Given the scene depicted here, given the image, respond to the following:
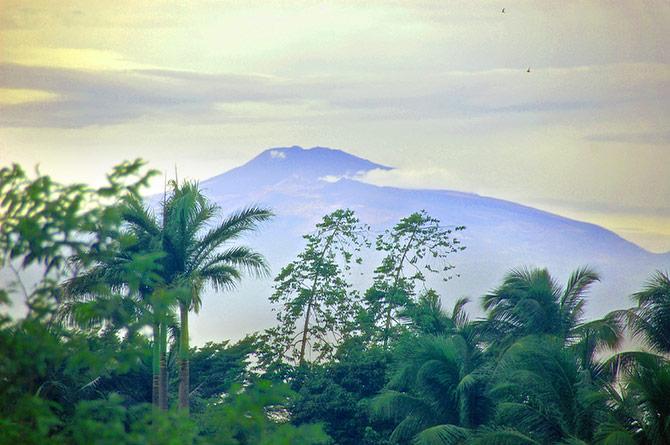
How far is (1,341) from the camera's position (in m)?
9.67

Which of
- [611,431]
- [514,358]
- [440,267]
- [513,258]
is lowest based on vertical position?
[611,431]

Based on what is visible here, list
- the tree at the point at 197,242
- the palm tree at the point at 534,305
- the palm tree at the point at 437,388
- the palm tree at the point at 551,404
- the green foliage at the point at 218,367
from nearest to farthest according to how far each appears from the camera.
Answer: the palm tree at the point at 551,404 → the palm tree at the point at 437,388 → the palm tree at the point at 534,305 → the tree at the point at 197,242 → the green foliage at the point at 218,367

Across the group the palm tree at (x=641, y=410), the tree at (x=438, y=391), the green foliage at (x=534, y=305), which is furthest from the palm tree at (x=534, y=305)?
the palm tree at (x=641, y=410)

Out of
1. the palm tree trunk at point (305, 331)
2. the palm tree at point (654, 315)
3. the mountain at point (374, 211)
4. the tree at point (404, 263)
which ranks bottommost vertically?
the palm tree at point (654, 315)

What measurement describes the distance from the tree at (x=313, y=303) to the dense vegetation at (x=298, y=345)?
0.07 meters

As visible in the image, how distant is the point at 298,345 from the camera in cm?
3509

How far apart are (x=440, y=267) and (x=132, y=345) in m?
26.0

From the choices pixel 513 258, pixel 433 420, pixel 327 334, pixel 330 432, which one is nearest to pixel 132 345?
pixel 433 420

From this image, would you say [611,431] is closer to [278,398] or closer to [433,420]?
[433,420]

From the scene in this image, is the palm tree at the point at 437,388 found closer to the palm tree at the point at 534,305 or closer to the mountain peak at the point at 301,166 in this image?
the palm tree at the point at 534,305

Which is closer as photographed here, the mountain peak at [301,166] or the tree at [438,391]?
the tree at [438,391]

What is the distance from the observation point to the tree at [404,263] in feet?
113

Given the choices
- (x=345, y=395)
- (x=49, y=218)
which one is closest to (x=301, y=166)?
(x=345, y=395)

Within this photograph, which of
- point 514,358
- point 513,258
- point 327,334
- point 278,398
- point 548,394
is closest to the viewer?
point 278,398
